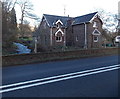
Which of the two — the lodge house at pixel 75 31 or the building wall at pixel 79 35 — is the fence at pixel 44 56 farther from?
the building wall at pixel 79 35

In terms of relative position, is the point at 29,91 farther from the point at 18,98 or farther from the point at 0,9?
the point at 0,9

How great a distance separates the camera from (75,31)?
1229 inches

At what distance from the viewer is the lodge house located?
1125 inches

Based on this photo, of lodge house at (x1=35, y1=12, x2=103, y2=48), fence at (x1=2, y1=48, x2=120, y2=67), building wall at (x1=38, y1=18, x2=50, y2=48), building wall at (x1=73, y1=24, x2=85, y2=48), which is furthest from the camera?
building wall at (x1=73, y1=24, x2=85, y2=48)

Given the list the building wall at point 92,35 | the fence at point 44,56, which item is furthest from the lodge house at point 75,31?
the fence at point 44,56

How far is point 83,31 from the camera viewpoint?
29.3m

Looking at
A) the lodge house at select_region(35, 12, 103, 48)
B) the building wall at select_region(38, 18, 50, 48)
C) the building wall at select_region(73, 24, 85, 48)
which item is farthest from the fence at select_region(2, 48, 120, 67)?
the building wall at select_region(73, 24, 85, 48)

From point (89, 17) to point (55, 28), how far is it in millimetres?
7748

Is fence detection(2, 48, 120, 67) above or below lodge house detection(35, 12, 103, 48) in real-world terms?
below

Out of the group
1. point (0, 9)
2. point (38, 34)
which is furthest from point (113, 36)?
point (0, 9)

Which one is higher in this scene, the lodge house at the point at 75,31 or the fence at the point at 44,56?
the lodge house at the point at 75,31

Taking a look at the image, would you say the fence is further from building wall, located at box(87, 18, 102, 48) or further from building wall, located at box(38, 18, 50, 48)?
building wall, located at box(87, 18, 102, 48)

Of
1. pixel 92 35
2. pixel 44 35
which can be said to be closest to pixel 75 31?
pixel 92 35

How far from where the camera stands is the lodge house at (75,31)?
28.6 meters
